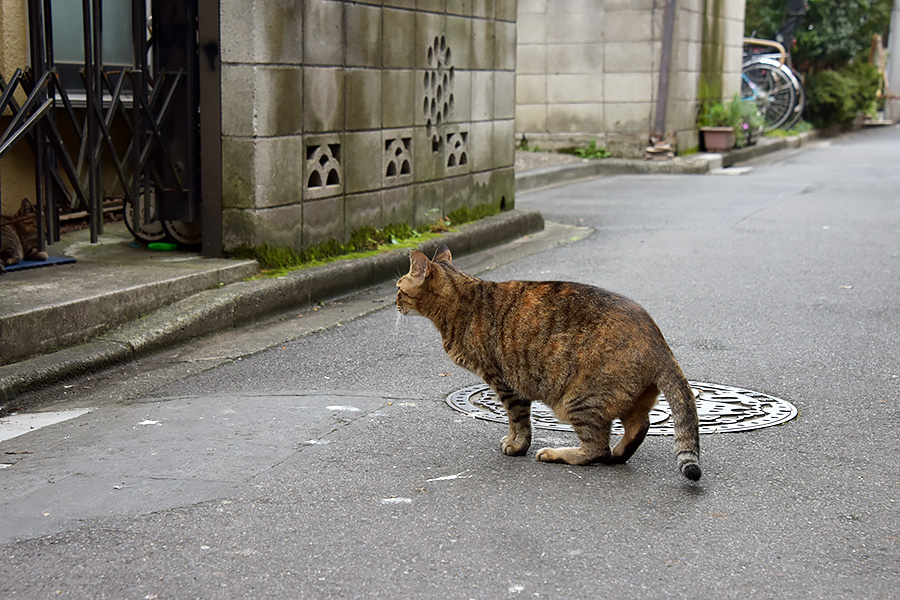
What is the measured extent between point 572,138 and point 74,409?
1342 centimetres

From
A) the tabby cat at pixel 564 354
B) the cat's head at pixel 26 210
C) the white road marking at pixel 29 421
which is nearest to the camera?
the tabby cat at pixel 564 354

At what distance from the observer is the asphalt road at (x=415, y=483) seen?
10.9ft

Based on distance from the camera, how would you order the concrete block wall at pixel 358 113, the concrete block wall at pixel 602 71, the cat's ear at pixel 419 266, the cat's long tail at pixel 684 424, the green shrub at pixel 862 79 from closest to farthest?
1. the cat's long tail at pixel 684 424
2. the cat's ear at pixel 419 266
3. the concrete block wall at pixel 358 113
4. the concrete block wall at pixel 602 71
5. the green shrub at pixel 862 79

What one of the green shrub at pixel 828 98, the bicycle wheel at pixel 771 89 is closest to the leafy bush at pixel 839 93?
the green shrub at pixel 828 98

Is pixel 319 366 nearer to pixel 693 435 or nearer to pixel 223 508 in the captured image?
pixel 223 508

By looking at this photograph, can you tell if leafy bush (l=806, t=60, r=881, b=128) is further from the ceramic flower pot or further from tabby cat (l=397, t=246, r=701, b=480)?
tabby cat (l=397, t=246, r=701, b=480)

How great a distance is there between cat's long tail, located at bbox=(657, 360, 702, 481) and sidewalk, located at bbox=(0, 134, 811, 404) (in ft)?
10.2

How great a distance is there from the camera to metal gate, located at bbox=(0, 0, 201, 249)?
6562 mm

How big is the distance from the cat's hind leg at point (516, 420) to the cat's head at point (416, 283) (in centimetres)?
51

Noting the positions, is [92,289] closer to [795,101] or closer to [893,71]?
[795,101]

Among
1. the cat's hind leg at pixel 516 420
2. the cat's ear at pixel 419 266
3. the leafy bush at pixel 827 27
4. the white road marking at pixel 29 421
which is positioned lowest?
the white road marking at pixel 29 421

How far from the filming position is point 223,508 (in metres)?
3.84

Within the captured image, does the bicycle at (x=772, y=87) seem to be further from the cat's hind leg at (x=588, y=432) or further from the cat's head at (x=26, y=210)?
the cat's hind leg at (x=588, y=432)

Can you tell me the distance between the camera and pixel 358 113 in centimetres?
834
